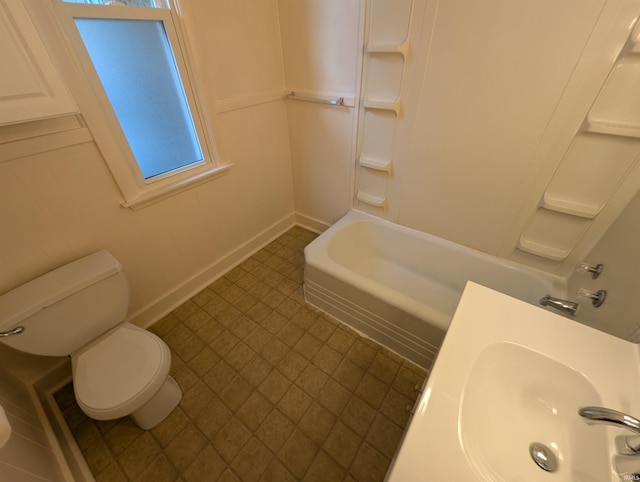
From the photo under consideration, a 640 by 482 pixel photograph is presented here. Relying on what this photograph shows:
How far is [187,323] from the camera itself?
178cm

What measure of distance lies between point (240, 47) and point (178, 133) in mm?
636

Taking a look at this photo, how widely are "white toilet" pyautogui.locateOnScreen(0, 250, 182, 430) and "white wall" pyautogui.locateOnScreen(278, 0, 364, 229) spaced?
149 cm

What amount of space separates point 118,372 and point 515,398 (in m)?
1.46

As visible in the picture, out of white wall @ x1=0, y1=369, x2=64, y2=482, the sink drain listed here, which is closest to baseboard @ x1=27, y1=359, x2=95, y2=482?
white wall @ x1=0, y1=369, x2=64, y2=482

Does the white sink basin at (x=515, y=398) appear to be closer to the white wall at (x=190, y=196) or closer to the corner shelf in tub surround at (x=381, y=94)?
the corner shelf in tub surround at (x=381, y=94)

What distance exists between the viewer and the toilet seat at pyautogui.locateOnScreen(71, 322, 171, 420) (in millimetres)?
1065

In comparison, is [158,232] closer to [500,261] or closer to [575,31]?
[500,261]

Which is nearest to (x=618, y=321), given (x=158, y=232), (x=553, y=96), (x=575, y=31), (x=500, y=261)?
(x=500, y=261)

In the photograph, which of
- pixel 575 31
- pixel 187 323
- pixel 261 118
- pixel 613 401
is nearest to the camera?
pixel 613 401

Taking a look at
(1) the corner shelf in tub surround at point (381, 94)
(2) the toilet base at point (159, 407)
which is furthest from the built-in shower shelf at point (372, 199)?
(2) the toilet base at point (159, 407)

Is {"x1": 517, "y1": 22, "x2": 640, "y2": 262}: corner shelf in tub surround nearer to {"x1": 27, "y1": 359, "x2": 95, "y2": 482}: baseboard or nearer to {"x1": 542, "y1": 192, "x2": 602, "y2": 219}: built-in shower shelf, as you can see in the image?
{"x1": 542, "y1": 192, "x2": 602, "y2": 219}: built-in shower shelf

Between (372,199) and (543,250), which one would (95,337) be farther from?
(543,250)

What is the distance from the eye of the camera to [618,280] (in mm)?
999

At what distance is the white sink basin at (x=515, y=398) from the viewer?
58 centimetres
